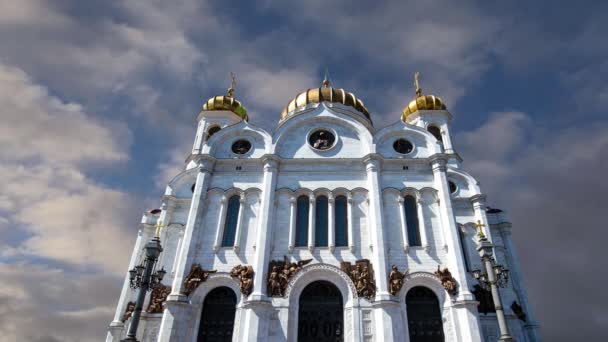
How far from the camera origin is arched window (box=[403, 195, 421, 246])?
68.6 feet

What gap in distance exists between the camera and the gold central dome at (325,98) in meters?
32.4

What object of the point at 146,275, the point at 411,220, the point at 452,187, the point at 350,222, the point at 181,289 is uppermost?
the point at 452,187

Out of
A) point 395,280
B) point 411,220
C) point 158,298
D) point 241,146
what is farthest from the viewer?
point 241,146

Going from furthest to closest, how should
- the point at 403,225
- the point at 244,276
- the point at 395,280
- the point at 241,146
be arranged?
the point at 241,146
the point at 403,225
the point at 244,276
the point at 395,280

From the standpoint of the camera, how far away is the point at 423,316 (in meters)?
18.8

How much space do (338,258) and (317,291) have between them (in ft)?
6.68

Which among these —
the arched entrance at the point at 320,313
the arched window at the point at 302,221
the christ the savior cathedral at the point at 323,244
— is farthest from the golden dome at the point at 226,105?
the arched entrance at the point at 320,313

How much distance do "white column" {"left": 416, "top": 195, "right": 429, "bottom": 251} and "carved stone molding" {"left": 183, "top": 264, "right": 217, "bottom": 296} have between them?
11412 mm

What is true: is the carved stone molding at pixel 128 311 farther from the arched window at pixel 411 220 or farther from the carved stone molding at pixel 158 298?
the arched window at pixel 411 220

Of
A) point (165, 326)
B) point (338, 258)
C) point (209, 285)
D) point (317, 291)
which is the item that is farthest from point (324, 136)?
point (165, 326)

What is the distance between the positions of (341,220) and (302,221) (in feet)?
7.41

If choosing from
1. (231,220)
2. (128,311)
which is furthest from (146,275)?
(128,311)

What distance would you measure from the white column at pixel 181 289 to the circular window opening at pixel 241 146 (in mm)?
2905

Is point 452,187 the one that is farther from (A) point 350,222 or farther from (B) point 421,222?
(A) point 350,222
